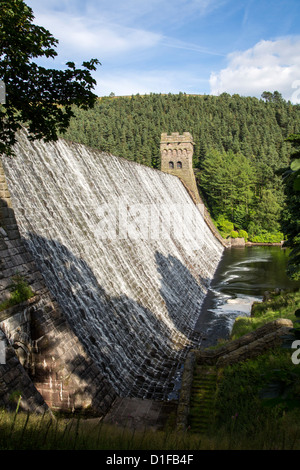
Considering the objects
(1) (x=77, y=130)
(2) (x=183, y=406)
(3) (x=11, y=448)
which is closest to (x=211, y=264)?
(2) (x=183, y=406)

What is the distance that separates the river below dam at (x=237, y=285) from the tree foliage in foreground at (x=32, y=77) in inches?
591

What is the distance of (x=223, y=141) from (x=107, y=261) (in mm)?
87165

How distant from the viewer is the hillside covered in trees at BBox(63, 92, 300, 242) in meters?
61.8

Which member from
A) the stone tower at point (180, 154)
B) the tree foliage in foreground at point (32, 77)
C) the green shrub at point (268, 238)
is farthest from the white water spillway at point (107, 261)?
the green shrub at point (268, 238)

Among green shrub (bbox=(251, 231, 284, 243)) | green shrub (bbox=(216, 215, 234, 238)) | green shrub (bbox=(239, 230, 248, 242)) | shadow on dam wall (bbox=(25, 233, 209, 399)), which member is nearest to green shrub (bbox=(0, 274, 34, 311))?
shadow on dam wall (bbox=(25, 233, 209, 399))

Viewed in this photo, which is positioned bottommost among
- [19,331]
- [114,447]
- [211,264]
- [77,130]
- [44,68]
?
[211,264]

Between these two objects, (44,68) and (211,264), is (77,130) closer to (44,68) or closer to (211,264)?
(211,264)

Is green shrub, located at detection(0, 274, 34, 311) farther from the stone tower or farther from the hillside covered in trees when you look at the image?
the stone tower

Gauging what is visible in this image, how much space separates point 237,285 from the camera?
31.5 metres

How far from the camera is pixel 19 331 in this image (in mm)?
8219

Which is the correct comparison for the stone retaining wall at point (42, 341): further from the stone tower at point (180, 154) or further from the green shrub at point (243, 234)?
the green shrub at point (243, 234)

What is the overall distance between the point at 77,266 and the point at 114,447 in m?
8.60

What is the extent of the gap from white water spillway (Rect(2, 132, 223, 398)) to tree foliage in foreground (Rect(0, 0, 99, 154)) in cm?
495

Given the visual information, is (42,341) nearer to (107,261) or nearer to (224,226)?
(107,261)
